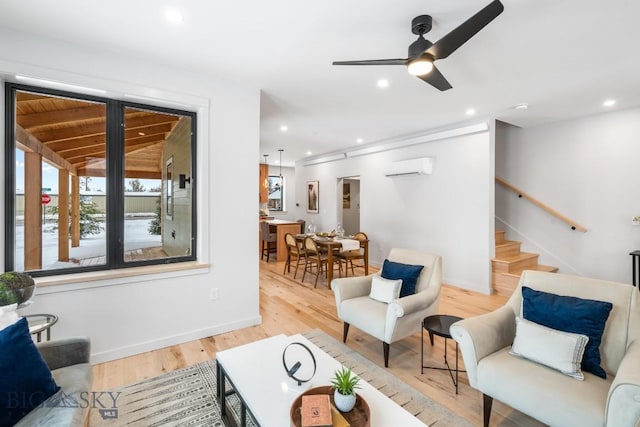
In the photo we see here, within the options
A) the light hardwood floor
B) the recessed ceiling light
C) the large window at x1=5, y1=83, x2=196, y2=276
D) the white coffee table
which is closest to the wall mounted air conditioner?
the light hardwood floor

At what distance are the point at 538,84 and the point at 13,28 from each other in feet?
15.7

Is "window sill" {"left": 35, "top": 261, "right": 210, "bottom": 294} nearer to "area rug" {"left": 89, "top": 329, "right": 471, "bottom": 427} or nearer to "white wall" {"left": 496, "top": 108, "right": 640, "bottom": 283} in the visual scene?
"area rug" {"left": 89, "top": 329, "right": 471, "bottom": 427}

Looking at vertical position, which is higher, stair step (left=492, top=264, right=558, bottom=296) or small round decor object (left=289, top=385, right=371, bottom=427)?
small round decor object (left=289, top=385, right=371, bottom=427)

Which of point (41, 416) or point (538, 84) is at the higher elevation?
point (538, 84)

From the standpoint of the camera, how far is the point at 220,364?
1.95 metres

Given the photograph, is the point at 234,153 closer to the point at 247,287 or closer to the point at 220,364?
the point at 247,287

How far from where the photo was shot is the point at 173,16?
2131 mm

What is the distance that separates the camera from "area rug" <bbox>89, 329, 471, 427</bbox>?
6.35ft

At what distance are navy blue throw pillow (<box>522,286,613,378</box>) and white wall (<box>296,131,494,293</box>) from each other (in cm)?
298

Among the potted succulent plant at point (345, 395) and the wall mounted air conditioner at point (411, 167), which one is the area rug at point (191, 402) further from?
the wall mounted air conditioner at point (411, 167)

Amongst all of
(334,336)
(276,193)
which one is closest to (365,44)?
(334,336)

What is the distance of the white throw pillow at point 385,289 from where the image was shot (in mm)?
2824

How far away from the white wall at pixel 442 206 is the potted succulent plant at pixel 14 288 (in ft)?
16.9

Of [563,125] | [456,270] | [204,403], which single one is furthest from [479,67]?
[204,403]
